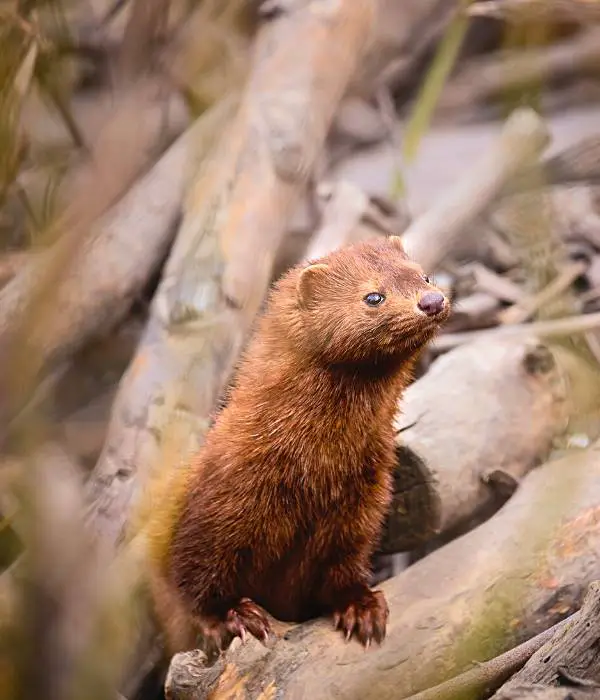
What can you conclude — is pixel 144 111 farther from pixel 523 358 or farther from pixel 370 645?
pixel 523 358

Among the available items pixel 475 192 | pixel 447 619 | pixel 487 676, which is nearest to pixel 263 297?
pixel 475 192

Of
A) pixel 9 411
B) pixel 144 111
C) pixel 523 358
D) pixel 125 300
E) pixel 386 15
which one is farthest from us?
pixel 386 15

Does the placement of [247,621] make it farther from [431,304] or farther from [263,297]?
[263,297]

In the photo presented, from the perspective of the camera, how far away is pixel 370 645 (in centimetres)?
240

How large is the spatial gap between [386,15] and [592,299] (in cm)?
236

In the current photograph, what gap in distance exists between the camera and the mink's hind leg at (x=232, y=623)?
2.35 m

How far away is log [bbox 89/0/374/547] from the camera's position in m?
2.80

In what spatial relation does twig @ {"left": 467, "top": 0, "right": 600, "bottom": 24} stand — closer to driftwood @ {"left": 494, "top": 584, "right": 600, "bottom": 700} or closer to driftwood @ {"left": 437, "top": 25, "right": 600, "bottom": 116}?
driftwood @ {"left": 494, "top": 584, "right": 600, "bottom": 700}

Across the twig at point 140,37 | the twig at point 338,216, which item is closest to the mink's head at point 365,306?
the twig at point 140,37

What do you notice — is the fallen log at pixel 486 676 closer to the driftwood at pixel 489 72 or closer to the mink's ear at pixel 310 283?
the mink's ear at pixel 310 283

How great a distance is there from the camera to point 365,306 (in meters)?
2.24

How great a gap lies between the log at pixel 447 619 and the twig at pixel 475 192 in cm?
147

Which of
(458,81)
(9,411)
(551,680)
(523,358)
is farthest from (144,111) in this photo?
(458,81)

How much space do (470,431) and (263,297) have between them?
2.90ft
